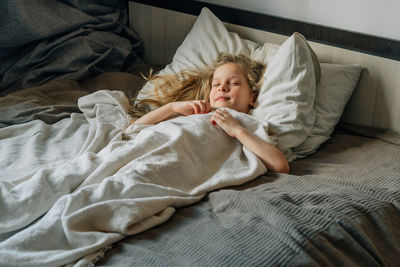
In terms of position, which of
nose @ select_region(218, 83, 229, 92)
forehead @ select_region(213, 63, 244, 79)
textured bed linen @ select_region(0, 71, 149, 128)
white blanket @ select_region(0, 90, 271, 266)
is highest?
forehead @ select_region(213, 63, 244, 79)

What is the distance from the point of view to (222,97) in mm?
1836

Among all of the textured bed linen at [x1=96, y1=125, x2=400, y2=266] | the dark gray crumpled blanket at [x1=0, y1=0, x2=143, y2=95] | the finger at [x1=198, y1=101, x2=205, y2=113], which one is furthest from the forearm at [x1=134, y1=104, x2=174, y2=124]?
the dark gray crumpled blanket at [x1=0, y1=0, x2=143, y2=95]

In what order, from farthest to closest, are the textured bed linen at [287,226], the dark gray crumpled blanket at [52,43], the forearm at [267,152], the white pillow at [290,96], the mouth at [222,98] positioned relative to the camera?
the dark gray crumpled blanket at [52,43] → the mouth at [222,98] → the white pillow at [290,96] → the forearm at [267,152] → the textured bed linen at [287,226]

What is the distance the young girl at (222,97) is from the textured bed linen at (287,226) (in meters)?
0.09

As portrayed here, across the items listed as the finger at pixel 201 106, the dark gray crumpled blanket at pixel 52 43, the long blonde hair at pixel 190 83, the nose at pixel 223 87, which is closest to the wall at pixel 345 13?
the long blonde hair at pixel 190 83

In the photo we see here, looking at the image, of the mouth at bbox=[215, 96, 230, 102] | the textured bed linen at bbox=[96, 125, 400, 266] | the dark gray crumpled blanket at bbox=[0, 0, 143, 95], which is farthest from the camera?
the dark gray crumpled blanket at bbox=[0, 0, 143, 95]

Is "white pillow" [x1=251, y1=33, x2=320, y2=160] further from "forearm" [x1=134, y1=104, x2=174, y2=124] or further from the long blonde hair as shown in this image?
"forearm" [x1=134, y1=104, x2=174, y2=124]

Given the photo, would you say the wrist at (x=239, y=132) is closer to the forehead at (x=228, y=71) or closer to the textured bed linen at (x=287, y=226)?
the textured bed linen at (x=287, y=226)

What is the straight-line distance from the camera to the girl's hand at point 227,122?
1.67 metres

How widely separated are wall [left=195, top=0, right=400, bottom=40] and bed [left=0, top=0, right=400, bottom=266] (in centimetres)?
5

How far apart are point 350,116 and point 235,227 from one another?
2.74 feet

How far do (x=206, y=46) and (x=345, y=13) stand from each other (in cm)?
52

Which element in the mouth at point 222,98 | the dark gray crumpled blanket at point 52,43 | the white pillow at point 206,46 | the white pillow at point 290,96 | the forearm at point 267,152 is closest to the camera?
the forearm at point 267,152

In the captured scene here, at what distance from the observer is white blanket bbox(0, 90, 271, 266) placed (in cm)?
126
